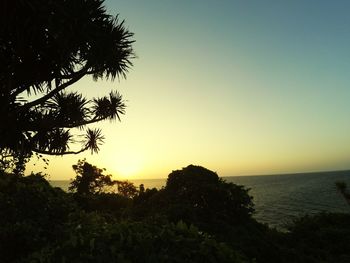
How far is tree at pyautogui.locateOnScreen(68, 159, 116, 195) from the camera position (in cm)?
4497

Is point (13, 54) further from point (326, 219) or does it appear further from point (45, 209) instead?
point (326, 219)

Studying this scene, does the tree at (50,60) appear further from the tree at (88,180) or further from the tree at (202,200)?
the tree at (88,180)

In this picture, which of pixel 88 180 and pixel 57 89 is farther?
pixel 88 180

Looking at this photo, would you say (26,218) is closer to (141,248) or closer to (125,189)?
(141,248)

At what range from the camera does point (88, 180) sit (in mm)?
45438

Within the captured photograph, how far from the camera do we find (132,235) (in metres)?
5.65

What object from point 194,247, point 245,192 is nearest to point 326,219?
point 245,192

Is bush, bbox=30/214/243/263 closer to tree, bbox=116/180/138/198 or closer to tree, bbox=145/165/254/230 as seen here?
tree, bbox=145/165/254/230

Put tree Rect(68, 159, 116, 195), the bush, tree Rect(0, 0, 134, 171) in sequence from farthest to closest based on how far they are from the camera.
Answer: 1. tree Rect(68, 159, 116, 195)
2. tree Rect(0, 0, 134, 171)
3. the bush

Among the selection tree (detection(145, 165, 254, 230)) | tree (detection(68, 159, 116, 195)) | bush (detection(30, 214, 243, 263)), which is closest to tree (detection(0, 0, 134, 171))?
bush (detection(30, 214, 243, 263))

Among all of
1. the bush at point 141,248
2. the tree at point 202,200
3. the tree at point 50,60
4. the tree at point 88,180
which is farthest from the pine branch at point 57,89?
the tree at point 88,180

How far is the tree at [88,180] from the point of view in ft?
148

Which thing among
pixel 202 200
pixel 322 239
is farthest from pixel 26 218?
pixel 322 239

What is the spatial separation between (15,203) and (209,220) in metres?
13.4
